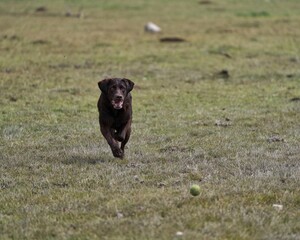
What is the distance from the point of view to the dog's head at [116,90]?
9867 millimetres

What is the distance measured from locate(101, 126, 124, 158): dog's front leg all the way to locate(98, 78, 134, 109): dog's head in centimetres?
44

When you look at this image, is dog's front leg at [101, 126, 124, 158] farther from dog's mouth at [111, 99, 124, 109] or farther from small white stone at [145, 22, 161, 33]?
small white stone at [145, 22, 161, 33]

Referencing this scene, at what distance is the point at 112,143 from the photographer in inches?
396

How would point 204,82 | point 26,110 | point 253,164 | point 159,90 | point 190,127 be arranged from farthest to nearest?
point 204,82 → point 159,90 → point 26,110 → point 190,127 → point 253,164

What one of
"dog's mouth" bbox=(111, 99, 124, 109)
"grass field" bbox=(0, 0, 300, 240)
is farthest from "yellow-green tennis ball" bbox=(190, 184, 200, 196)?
"dog's mouth" bbox=(111, 99, 124, 109)

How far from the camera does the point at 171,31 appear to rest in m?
29.9

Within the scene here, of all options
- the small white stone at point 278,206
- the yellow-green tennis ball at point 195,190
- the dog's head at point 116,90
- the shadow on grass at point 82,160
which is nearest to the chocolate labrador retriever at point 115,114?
the dog's head at point 116,90

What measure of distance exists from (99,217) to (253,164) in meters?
3.04

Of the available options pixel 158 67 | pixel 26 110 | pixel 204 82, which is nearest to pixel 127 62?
pixel 158 67

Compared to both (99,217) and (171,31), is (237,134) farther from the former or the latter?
(171,31)

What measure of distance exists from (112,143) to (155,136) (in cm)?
209

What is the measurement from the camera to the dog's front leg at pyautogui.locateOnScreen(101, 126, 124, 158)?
10078 mm

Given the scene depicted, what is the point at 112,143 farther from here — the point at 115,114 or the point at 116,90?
the point at 116,90

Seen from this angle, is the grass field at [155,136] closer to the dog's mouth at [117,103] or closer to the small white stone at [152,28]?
the small white stone at [152,28]
